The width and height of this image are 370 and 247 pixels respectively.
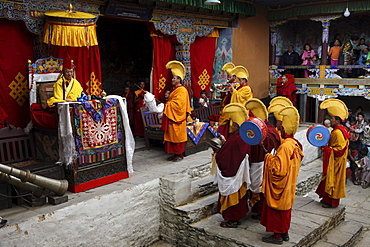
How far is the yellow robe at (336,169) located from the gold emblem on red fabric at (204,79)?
497cm

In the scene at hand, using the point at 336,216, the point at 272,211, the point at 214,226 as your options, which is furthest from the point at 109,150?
the point at 336,216

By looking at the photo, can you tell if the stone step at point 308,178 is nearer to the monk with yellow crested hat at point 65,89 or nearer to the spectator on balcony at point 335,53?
the spectator on balcony at point 335,53

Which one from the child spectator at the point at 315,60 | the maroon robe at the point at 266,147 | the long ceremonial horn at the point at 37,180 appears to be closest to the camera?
the long ceremonial horn at the point at 37,180

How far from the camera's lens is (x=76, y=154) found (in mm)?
5531

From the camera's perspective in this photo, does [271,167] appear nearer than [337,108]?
Yes

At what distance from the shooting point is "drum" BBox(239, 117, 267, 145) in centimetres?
457

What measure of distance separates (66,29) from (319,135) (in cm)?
435

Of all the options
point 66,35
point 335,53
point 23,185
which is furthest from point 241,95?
point 335,53

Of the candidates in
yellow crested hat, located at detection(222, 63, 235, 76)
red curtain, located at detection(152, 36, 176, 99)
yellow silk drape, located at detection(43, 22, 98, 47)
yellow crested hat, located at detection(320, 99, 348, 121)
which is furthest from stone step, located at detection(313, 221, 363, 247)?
red curtain, located at detection(152, 36, 176, 99)

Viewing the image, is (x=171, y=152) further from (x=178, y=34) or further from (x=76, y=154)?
(x=178, y=34)

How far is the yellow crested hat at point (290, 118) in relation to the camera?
4727 millimetres

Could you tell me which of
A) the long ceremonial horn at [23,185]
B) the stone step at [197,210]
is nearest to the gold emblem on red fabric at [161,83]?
the stone step at [197,210]

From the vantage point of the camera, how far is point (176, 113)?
719 centimetres

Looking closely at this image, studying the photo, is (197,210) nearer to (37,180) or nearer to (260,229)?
(260,229)
